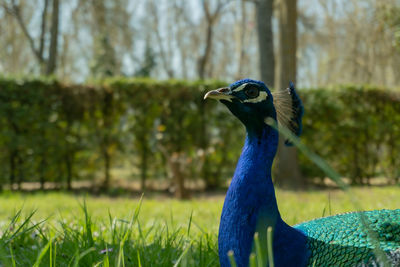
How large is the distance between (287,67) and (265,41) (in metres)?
0.85

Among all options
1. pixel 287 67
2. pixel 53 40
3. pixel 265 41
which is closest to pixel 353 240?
pixel 287 67

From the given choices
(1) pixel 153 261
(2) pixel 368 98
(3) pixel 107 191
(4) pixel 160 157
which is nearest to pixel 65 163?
(3) pixel 107 191

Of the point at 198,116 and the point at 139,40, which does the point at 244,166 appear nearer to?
the point at 198,116

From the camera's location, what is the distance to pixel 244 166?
1627 mm

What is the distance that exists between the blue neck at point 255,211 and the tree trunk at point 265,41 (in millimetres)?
6860

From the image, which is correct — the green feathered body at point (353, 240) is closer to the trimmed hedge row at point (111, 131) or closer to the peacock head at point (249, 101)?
the peacock head at point (249, 101)

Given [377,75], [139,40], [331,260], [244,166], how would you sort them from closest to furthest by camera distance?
1. [331,260]
2. [244,166]
3. [139,40]
4. [377,75]

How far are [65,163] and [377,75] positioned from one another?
111 feet

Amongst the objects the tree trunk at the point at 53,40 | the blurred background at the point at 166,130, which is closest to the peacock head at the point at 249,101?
the blurred background at the point at 166,130

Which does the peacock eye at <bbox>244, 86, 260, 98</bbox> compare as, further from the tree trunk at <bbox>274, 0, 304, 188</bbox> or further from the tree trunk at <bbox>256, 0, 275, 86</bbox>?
the tree trunk at <bbox>256, 0, 275, 86</bbox>

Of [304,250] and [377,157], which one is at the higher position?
[304,250]

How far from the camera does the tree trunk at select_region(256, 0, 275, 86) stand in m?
8.36

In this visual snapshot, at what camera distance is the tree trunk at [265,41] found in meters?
8.36

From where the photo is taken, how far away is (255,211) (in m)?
1.55
